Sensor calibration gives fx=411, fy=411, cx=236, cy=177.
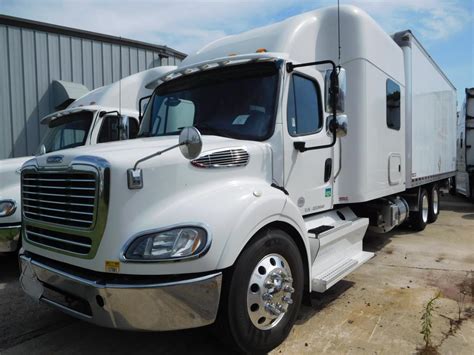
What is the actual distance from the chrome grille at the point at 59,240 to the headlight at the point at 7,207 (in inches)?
73.2

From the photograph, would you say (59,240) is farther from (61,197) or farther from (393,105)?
(393,105)

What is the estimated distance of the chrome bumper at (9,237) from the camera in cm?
487

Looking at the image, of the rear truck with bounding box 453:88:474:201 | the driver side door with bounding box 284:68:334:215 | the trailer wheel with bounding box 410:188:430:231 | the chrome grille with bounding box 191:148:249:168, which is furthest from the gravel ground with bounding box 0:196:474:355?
the rear truck with bounding box 453:88:474:201

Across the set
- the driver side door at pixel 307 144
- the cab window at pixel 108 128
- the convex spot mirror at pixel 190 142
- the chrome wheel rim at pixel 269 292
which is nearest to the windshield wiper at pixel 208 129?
the driver side door at pixel 307 144

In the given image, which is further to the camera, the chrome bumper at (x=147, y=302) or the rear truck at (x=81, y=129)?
the rear truck at (x=81, y=129)

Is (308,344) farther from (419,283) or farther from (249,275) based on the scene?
(419,283)

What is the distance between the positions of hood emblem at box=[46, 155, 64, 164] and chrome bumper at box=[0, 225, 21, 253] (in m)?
2.27

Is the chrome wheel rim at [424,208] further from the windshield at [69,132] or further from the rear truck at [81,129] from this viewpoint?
the windshield at [69,132]

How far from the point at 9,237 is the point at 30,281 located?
2014 mm

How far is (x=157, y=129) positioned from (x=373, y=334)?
2.83 m

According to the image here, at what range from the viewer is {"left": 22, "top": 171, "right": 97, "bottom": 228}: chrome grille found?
109 inches

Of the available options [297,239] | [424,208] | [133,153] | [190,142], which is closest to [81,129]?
[133,153]

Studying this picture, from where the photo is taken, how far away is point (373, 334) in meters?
3.53

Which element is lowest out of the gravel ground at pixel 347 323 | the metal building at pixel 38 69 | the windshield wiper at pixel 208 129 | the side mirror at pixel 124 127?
the gravel ground at pixel 347 323
